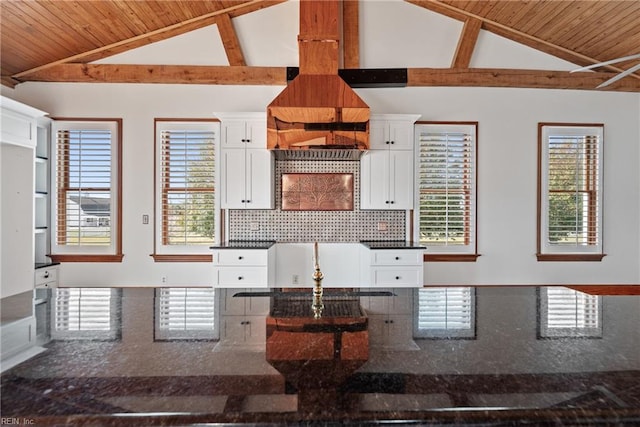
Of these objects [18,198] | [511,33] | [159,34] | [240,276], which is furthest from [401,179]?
[18,198]

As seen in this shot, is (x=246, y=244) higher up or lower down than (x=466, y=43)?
lower down

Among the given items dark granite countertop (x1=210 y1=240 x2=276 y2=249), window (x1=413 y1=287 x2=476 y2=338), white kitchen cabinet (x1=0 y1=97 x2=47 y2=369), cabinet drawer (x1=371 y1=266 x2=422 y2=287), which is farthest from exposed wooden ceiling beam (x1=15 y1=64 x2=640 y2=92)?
window (x1=413 y1=287 x2=476 y2=338)

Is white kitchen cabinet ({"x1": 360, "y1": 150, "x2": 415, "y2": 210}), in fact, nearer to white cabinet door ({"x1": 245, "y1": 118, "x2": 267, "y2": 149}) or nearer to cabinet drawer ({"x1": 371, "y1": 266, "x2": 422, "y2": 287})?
cabinet drawer ({"x1": 371, "y1": 266, "x2": 422, "y2": 287})

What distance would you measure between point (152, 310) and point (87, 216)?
3.97 m

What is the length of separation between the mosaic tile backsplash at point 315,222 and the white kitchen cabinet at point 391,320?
9.58 feet

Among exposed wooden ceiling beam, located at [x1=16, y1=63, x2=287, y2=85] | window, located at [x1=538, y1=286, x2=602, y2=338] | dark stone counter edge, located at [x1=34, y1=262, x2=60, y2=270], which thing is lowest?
dark stone counter edge, located at [x1=34, y1=262, x2=60, y2=270]

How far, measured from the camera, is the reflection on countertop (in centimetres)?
58

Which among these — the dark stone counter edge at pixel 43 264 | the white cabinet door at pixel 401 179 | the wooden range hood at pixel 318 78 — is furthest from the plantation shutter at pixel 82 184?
the white cabinet door at pixel 401 179

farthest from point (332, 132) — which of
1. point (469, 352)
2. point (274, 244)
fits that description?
point (469, 352)

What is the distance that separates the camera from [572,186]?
178 inches

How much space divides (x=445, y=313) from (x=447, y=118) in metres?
3.85

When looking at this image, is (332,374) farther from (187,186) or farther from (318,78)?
(187,186)

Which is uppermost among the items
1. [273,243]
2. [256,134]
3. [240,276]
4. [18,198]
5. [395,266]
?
[256,134]

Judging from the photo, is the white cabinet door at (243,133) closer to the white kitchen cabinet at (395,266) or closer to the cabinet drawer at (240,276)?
the cabinet drawer at (240,276)
